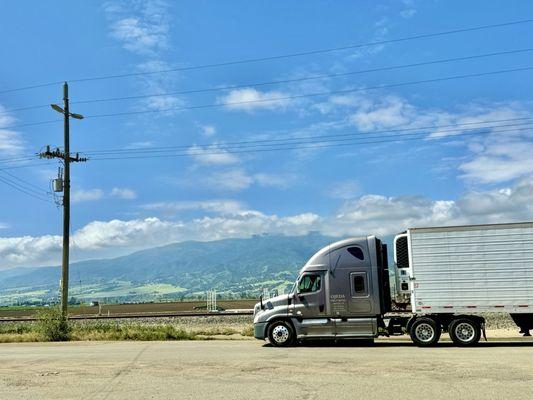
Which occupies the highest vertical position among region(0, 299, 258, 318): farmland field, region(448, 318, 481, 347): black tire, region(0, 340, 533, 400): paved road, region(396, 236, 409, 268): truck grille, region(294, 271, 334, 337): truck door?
region(396, 236, 409, 268): truck grille

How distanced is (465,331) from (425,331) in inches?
46.8

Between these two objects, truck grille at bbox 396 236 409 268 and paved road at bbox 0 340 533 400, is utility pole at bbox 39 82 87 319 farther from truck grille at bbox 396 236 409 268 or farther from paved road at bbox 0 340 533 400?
truck grille at bbox 396 236 409 268

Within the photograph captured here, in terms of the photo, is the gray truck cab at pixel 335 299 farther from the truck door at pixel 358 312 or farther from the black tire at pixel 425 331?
the black tire at pixel 425 331

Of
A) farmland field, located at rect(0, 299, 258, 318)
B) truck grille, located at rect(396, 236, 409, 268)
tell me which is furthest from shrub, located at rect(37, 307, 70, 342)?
A: farmland field, located at rect(0, 299, 258, 318)

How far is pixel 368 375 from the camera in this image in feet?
37.1

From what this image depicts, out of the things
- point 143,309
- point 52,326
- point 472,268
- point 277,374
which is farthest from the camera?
point 143,309

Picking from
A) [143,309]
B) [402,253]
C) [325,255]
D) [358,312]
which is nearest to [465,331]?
[402,253]

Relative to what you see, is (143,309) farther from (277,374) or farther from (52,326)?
(277,374)

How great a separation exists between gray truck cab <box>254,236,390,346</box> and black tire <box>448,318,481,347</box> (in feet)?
7.42

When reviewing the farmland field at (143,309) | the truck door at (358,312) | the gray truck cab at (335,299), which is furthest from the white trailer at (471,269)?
the farmland field at (143,309)

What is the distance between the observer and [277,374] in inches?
462

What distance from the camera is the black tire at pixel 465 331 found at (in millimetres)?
17219

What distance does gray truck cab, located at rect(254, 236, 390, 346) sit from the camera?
59.4 ft

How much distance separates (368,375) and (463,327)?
Answer: 7184mm
